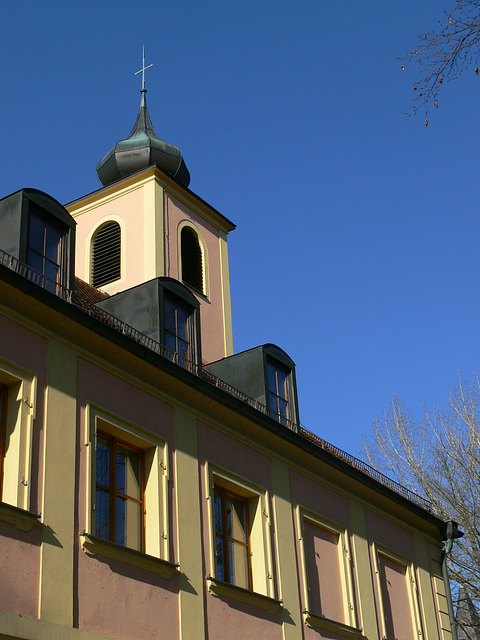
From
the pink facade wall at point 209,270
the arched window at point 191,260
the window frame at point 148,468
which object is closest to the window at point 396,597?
the pink facade wall at point 209,270

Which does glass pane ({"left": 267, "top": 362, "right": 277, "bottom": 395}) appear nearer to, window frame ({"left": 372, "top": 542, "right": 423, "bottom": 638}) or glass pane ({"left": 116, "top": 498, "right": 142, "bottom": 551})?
window frame ({"left": 372, "top": 542, "right": 423, "bottom": 638})

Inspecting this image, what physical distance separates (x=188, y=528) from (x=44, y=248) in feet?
14.8

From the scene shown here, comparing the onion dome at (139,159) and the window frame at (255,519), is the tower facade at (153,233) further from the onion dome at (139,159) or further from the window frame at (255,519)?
the window frame at (255,519)

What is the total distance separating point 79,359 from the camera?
13.3 meters

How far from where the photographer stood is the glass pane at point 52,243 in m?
14.1

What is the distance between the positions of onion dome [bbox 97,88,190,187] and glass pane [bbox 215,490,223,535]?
35.2ft

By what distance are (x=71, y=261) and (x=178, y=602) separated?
506cm

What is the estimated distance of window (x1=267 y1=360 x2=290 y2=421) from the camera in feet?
57.8

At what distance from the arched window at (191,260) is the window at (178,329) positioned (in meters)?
6.21

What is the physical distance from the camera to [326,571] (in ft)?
56.1

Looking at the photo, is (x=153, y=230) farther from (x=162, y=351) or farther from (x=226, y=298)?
(x=162, y=351)

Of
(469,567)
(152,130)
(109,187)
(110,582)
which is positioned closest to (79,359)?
(110,582)

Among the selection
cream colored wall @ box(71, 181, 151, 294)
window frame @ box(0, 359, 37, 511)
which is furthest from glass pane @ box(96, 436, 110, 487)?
cream colored wall @ box(71, 181, 151, 294)

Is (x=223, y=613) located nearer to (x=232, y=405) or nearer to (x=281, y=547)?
(x=281, y=547)
